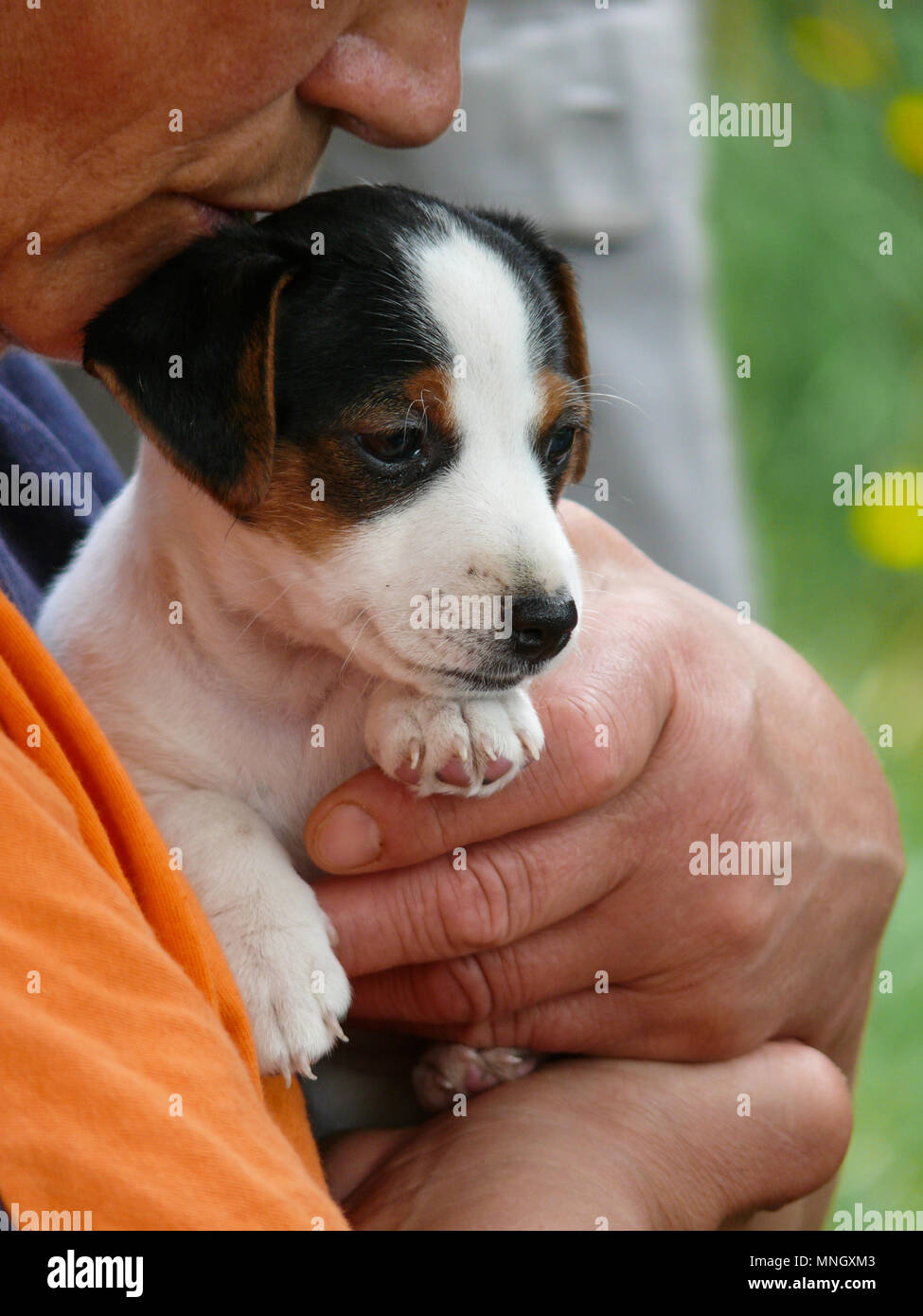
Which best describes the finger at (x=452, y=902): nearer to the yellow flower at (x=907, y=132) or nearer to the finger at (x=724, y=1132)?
the finger at (x=724, y=1132)

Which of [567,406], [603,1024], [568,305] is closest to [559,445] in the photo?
[567,406]

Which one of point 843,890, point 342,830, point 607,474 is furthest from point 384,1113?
point 607,474

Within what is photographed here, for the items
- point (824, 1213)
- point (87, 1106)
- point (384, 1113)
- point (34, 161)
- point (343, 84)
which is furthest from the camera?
point (824, 1213)

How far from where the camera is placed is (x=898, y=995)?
5.16m

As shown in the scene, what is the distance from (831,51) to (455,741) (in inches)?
250

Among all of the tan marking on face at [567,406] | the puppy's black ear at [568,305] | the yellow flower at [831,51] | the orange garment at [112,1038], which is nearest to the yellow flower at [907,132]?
the yellow flower at [831,51]

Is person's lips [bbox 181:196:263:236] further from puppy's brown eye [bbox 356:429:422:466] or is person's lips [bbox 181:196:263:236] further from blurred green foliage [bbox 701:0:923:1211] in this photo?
blurred green foliage [bbox 701:0:923:1211]

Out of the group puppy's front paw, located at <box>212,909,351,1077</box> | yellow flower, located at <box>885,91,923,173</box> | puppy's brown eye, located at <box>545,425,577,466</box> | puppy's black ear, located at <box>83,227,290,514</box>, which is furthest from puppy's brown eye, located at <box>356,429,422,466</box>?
yellow flower, located at <box>885,91,923,173</box>

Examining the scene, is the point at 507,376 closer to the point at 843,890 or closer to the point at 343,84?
the point at 343,84

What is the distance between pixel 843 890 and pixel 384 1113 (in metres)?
0.91

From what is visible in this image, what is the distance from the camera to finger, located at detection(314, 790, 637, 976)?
210 cm

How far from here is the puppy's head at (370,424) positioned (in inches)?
78.0

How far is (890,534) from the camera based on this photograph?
6852mm

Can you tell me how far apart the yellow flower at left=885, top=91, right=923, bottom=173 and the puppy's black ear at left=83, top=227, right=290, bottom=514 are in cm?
609
